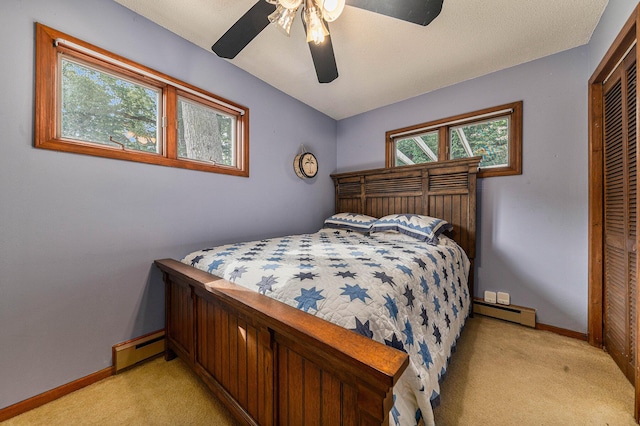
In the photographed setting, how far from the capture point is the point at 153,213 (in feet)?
5.66

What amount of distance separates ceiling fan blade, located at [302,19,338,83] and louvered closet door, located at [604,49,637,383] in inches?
71.3

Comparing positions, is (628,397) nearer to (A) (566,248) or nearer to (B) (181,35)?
(A) (566,248)

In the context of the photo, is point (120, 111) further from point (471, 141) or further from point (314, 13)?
point (471, 141)

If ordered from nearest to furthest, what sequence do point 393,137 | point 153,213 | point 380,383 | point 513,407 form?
point 380,383 < point 513,407 < point 153,213 < point 393,137

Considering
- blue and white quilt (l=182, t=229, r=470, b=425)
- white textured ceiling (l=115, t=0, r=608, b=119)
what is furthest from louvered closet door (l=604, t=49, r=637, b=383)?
blue and white quilt (l=182, t=229, r=470, b=425)

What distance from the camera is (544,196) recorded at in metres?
2.14

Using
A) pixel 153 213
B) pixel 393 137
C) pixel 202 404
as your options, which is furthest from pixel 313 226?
pixel 202 404

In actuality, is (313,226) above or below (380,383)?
above

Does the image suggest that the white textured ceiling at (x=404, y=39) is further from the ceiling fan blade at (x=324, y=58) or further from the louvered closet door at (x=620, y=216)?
the louvered closet door at (x=620, y=216)

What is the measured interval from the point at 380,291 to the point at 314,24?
1.42 metres

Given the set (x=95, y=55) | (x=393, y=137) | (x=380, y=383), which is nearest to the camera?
(x=380, y=383)

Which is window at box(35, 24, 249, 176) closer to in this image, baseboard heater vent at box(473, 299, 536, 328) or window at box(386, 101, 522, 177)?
window at box(386, 101, 522, 177)

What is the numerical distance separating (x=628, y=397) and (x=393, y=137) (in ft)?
9.16

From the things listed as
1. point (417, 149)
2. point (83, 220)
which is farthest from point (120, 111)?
point (417, 149)
